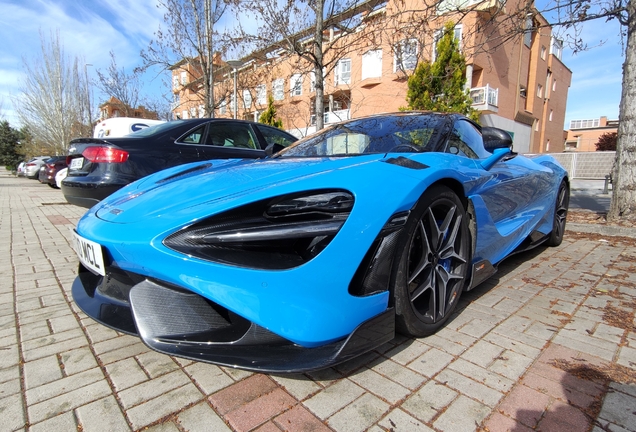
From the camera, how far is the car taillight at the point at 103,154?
344cm

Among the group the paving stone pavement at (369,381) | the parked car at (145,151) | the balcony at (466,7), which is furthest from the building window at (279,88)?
the paving stone pavement at (369,381)

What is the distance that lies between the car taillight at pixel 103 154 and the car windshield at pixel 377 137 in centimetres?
Answer: 193

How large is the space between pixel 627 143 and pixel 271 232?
5968 millimetres

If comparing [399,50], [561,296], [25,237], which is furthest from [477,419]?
[399,50]

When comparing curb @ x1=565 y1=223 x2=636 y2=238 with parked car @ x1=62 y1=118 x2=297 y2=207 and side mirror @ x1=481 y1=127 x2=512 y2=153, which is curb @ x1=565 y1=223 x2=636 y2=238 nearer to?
side mirror @ x1=481 y1=127 x2=512 y2=153

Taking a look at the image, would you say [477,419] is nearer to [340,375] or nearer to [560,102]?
[340,375]

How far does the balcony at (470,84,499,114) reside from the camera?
17.4m

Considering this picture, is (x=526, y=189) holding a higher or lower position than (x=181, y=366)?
higher

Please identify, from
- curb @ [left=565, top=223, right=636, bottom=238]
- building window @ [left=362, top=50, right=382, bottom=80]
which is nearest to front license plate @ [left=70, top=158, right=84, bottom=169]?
curb @ [left=565, top=223, right=636, bottom=238]

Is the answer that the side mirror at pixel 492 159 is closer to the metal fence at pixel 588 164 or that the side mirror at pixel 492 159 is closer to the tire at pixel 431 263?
the tire at pixel 431 263

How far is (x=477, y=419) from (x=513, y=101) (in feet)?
79.3

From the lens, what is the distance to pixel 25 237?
442 cm

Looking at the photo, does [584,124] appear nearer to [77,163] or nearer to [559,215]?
[559,215]

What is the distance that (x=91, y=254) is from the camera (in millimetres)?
1611
